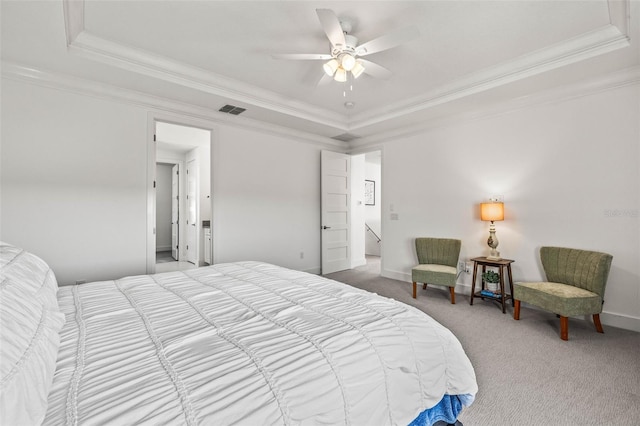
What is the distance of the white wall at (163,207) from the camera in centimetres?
771

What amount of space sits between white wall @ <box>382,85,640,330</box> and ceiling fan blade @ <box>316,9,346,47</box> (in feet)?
8.57

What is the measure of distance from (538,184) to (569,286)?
47.0 inches

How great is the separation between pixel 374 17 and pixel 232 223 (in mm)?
3062

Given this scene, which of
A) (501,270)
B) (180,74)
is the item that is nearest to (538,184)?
(501,270)

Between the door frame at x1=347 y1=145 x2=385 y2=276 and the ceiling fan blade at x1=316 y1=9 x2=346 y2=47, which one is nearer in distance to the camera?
the ceiling fan blade at x1=316 y1=9 x2=346 y2=47

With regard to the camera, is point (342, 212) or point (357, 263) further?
point (357, 263)

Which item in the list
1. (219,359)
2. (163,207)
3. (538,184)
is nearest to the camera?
(219,359)

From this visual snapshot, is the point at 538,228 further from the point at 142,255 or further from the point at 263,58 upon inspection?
the point at 142,255

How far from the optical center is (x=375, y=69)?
8.66 ft

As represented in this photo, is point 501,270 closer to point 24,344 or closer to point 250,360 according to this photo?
point 250,360

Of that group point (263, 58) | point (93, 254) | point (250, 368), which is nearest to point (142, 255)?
point (93, 254)

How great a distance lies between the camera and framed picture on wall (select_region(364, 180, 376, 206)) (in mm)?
7898

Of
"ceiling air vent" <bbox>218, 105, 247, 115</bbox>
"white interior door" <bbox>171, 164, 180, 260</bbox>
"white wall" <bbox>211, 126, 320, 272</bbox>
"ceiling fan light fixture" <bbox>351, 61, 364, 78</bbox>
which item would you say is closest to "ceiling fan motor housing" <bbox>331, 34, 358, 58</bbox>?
"ceiling fan light fixture" <bbox>351, 61, 364, 78</bbox>

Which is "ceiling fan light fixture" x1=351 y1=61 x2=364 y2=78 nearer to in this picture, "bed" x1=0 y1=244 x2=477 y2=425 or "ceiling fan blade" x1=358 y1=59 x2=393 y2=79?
"ceiling fan blade" x1=358 y1=59 x2=393 y2=79
